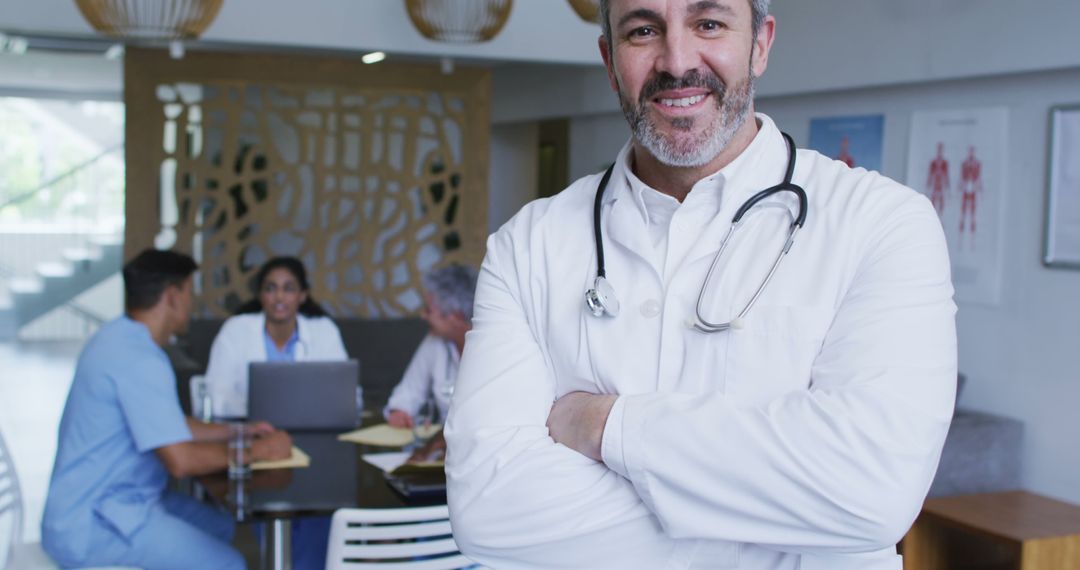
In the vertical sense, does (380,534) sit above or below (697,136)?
below

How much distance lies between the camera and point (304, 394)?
4141 millimetres

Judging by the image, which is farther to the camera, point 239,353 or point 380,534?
point 239,353

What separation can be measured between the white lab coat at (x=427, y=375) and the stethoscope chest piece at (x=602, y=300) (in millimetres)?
3092

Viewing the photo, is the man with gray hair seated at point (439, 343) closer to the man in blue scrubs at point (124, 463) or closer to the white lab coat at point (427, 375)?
the white lab coat at point (427, 375)

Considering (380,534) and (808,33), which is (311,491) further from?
(808,33)

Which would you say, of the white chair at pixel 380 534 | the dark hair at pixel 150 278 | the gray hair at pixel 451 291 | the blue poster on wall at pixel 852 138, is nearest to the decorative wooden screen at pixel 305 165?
the blue poster on wall at pixel 852 138

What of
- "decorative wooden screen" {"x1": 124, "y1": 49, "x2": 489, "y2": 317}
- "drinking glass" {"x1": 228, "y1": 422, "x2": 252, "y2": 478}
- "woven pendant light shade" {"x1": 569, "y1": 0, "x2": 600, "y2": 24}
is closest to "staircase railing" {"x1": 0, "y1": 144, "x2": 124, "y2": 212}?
"decorative wooden screen" {"x1": 124, "y1": 49, "x2": 489, "y2": 317}

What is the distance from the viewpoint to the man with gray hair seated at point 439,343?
177 inches

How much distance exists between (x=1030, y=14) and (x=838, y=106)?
4.65 feet

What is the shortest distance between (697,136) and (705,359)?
0.26 m

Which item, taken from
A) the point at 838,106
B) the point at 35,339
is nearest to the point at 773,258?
the point at 838,106

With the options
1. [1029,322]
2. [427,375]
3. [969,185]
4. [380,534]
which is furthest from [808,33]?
[380,534]

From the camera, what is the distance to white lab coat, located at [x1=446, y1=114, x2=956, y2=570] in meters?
1.27

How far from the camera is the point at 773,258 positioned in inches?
53.9
